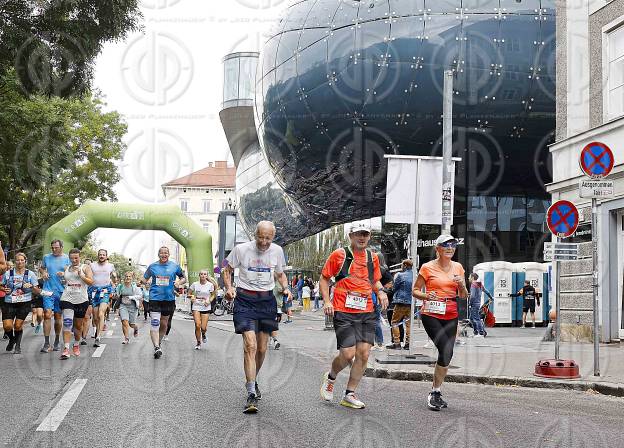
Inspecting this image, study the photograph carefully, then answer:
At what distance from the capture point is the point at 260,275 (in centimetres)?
743

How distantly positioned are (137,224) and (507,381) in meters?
22.3

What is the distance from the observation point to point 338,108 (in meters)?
25.3

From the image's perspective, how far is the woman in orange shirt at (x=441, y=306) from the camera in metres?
7.31

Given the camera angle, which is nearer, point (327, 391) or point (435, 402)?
point (435, 402)

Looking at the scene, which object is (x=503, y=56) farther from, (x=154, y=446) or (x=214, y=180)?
(x=214, y=180)

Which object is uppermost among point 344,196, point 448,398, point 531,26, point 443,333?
point 531,26

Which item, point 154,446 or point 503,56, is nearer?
point 154,446

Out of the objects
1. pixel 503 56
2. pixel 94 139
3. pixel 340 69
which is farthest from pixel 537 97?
pixel 94 139

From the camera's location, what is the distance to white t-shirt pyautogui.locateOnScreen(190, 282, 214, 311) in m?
14.5

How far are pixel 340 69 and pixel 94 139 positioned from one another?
1509cm

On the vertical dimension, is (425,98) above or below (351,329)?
above

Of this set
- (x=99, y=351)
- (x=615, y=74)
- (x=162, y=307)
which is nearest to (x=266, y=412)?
(x=162, y=307)

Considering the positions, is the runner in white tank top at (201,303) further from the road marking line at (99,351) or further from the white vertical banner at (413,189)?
the white vertical banner at (413,189)

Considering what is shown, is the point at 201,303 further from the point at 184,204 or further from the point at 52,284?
the point at 184,204
